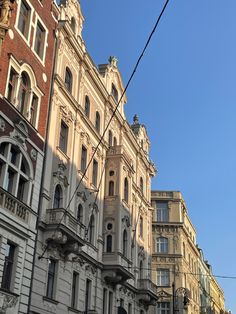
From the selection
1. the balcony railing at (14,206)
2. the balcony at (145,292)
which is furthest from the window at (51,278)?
the balcony at (145,292)

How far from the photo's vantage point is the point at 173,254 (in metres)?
66.2

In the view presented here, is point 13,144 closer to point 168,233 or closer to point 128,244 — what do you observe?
point 128,244

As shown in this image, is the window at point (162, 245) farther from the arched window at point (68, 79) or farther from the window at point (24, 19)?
the window at point (24, 19)

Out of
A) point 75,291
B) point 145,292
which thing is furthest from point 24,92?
point 145,292

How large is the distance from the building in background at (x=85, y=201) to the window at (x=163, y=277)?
1819cm

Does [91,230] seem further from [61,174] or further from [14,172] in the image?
[14,172]

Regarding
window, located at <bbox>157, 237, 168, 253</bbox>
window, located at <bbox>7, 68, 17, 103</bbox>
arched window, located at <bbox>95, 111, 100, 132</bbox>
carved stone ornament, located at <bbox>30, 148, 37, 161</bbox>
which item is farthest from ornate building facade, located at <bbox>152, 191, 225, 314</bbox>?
window, located at <bbox>7, 68, 17, 103</bbox>

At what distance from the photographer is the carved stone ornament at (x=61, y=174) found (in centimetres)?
3015

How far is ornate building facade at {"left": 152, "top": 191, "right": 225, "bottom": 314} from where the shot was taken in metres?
63.9

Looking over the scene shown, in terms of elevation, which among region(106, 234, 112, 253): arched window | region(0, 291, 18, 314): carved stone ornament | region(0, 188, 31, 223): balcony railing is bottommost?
region(0, 291, 18, 314): carved stone ornament

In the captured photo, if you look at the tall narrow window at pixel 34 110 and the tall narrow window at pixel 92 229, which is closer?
the tall narrow window at pixel 34 110

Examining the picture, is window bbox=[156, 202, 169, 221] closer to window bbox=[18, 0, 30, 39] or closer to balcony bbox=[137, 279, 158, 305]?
balcony bbox=[137, 279, 158, 305]

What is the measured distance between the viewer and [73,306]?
30750 millimetres

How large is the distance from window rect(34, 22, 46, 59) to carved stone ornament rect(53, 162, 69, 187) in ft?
21.1
